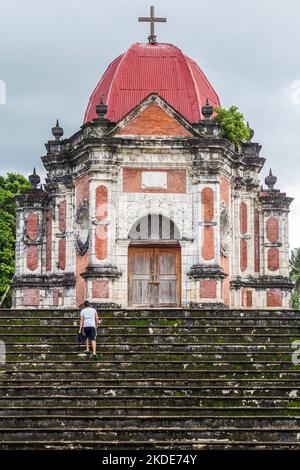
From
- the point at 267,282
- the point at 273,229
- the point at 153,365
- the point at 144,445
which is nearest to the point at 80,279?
the point at 267,282

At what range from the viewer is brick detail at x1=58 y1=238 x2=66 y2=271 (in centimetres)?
3416

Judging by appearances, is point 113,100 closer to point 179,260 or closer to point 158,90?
point 158,90

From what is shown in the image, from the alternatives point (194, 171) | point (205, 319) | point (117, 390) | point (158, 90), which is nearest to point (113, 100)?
point (158, 90)

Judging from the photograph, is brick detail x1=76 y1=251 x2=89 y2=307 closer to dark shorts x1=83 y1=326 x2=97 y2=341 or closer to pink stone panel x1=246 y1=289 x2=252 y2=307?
pink stone panel x1=246 y1=289 x2=252 y2=307

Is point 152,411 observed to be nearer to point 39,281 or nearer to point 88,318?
point 88,318

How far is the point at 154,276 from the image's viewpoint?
32125 millimetres

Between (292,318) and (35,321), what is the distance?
6248mm

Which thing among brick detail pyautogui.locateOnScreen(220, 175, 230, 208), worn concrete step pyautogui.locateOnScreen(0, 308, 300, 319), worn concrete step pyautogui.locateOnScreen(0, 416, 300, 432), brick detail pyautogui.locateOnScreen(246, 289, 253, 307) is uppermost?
brick detail pyautogui.locateOnScreen(220, 175, 230, 208)

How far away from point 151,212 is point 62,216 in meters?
3.87

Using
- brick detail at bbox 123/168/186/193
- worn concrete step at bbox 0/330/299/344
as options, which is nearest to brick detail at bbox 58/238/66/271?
brick detail at bbox 123/168/186/193

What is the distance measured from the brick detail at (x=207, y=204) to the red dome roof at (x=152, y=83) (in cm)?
275

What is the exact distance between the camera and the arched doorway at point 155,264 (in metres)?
32.0

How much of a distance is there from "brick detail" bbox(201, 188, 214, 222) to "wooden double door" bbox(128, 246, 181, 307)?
129 centimetres

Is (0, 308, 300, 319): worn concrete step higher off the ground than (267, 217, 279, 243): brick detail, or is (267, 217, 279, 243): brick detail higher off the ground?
(267, 217, 279, 243): brick detail
